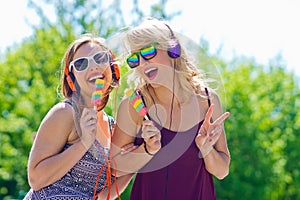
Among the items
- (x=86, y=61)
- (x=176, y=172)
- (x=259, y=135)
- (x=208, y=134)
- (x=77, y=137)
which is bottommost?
(x=259, y=135)

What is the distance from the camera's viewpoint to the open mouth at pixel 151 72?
2982 millimetres

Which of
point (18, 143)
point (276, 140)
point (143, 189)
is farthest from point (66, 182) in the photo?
point (276, 140)

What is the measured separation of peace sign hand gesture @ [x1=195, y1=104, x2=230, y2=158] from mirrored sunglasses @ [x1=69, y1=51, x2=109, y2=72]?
0.51m

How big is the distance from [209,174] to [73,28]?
8.55 m

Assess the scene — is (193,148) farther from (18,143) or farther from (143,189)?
(18,143)

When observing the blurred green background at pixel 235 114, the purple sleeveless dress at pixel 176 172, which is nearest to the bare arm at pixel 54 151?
the purple sleeveless dress at pixel 176 172

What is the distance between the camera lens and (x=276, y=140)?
32.3 ft

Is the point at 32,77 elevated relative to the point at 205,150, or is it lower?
lower

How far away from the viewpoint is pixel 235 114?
9.41 metres

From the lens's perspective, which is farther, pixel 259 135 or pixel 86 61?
pixel 259 135

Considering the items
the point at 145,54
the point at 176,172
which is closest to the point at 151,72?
the point at 145,54

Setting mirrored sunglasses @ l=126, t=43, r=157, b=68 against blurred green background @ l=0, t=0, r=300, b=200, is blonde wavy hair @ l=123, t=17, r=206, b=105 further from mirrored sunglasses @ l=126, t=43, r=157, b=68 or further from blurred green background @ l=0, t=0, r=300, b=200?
blurred green background @ l=0, t=0, r=300, b=200

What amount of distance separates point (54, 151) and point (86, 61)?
42cm

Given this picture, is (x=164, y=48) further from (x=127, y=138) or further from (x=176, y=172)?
(x=176, y=172)
